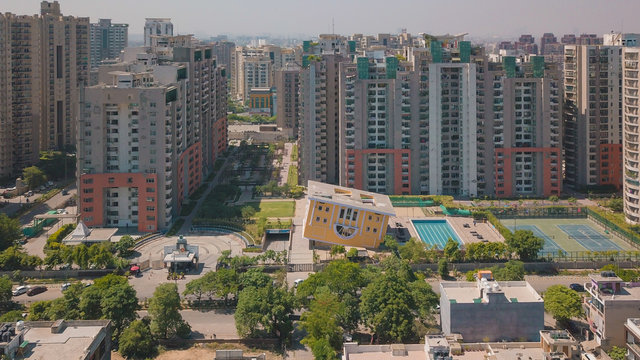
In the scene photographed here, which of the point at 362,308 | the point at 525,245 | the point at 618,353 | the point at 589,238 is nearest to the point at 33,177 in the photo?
the point at 362,308

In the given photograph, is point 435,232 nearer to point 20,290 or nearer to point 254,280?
point 254,280

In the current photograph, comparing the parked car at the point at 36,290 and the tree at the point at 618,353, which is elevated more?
the parked car at the point at 36,290

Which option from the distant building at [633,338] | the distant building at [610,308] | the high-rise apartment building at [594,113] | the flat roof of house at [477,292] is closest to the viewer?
the distant building at [633,338]

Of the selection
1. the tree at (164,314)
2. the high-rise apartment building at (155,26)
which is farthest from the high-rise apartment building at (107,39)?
the tree at (164,314)

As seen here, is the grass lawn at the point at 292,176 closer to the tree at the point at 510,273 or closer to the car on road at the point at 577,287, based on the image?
the tree at the point at 510,273

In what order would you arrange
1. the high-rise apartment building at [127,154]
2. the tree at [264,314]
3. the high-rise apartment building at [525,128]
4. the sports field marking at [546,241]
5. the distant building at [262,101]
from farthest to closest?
the distant building at [262,101] → the high-rise apartment building at [525,128] → the high-rise apartment building at [127,154] → the sports field marking at [546,241] → the tree at [264,314]

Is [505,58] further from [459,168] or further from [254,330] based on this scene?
[254,330]

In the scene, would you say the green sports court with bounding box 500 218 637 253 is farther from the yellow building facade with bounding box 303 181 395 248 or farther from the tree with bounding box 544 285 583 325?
the tree with bounding box 544 285 583 325
